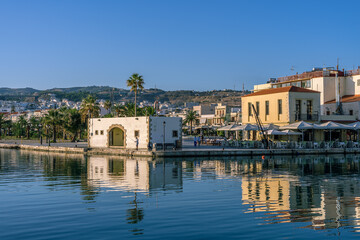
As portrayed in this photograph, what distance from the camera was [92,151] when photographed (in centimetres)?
5181

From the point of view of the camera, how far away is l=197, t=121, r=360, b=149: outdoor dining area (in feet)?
161

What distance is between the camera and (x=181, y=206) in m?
17.2

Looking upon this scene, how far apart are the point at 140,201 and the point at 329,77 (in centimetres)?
5703

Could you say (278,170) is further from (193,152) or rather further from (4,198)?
(4,198)

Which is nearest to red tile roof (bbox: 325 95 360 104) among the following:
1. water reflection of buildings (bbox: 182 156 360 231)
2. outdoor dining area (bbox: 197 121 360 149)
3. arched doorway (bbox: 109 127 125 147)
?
outdoor dining area (bbox: 197 121 360 149)

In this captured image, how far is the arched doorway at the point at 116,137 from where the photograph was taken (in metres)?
52.6

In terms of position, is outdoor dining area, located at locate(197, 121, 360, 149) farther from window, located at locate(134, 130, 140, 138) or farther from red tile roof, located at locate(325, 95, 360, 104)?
window, located at locate(134, 130, 140, 138)

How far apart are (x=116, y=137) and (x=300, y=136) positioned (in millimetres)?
22183

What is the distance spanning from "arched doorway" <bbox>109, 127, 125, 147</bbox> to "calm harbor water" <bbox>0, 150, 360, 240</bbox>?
2346cm

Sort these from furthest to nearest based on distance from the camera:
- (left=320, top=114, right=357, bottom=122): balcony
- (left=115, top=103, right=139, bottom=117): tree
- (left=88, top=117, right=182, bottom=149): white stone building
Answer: (left=115, top=103, right=139, bottom=117): tree
(left=320, top=114, right=357, bottom=122): balcony
(left=88, top=117, right=182, bottom=149): white stone building

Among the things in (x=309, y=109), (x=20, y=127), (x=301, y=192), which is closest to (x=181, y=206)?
(x=301, y=192)

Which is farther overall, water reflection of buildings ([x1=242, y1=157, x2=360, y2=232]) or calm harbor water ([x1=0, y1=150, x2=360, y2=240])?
water reflection of buildings ([x1=242, y1=157, x2=360, y2=232])

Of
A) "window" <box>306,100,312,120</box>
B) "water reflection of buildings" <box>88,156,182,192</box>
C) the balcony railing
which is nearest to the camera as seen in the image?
"water reflection of buildings" <box>88,156,182,192</box>

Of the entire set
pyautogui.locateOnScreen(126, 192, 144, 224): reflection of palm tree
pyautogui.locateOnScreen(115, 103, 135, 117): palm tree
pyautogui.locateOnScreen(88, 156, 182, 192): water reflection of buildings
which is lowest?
pyautogui.locateOnScreen(126, 192, 144, 224): reflection of palm tree
